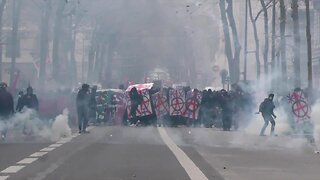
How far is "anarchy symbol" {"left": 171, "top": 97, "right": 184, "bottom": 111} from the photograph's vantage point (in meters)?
41.2

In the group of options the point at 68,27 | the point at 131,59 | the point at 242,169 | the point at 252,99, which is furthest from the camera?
the point at 131,59

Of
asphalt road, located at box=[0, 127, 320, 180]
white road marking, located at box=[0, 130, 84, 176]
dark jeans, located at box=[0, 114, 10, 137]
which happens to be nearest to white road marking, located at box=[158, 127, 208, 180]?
asphalt road, located at box=[0, 127, 320, 180]

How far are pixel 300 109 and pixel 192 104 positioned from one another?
9.63 meters

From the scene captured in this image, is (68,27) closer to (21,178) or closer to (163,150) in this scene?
(163,150)

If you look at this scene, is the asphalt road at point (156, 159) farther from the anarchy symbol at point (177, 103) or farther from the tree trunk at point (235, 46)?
the tree trunk at point (235, 46)

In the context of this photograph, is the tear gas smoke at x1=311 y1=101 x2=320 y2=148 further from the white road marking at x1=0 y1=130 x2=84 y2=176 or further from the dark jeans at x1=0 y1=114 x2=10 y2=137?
the dark jeans at x1=0 y1=114 x2=10 y2=137

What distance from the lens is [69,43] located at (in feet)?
234

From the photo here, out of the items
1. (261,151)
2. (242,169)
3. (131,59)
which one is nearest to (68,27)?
(131,59)

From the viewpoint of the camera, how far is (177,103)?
41.2m

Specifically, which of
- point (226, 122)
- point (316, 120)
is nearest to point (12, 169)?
point (316, 120)

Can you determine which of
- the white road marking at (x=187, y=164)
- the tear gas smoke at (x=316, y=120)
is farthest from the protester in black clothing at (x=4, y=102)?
the tear gas smoke at (x=316, y=120)

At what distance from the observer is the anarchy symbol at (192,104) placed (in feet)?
135

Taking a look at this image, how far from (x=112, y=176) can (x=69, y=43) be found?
2222 inches

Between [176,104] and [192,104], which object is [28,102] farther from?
[192,104]
